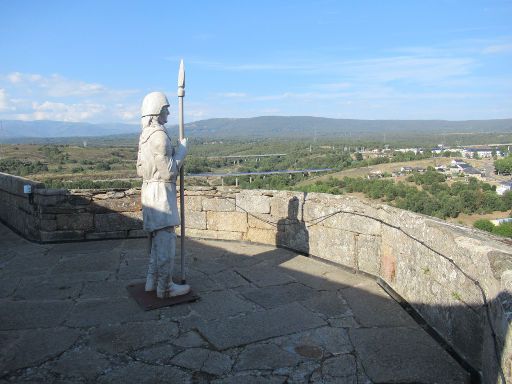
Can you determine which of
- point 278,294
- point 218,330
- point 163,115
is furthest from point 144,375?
point 163,115

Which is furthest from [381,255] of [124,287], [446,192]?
[446,192]

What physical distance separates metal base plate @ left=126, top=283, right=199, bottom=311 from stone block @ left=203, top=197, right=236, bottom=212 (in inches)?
94.6

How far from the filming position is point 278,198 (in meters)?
6.23

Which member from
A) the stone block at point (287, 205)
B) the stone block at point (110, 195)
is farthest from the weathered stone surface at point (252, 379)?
the stone block at point (110, 195)

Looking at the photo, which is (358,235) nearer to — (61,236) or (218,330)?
(218,330)

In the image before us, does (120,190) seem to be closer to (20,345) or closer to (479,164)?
(20,345)

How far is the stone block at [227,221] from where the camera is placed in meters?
6.68

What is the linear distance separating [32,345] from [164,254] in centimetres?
138

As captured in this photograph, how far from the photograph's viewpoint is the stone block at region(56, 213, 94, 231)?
6727 millimetres

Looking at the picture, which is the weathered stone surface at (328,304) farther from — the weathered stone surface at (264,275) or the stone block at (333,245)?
the stone block at (333,245)

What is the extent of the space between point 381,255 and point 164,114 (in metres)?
2.92

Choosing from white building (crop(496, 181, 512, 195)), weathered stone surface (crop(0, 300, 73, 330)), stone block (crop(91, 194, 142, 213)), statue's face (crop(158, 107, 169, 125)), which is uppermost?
statue's face (crop(158, 107, 169, 125))

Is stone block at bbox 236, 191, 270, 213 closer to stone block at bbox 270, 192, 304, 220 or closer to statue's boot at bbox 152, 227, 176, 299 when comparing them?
stone block at bbox 270, 192, 304, 220

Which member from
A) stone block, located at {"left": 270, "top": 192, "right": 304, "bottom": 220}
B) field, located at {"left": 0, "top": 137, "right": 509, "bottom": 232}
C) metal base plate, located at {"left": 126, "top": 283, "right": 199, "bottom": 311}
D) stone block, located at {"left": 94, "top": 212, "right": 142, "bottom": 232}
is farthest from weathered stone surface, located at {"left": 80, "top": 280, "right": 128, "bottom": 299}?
field, located at {"left": 0, "top": 137, "right": 509, "bottom": 232}
